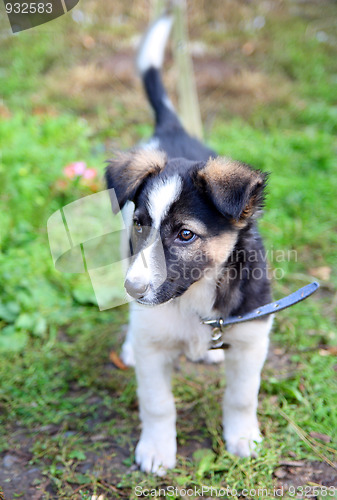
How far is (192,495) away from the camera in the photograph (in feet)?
8.05

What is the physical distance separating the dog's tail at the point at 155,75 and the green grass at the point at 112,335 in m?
1.03

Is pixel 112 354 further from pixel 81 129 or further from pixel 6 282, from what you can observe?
pixel 81 129

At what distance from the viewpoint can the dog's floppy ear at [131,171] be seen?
8.20 ft

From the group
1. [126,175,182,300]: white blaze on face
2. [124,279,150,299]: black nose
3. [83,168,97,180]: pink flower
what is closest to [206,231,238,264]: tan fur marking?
[126,175,182,300]: white blaze on face

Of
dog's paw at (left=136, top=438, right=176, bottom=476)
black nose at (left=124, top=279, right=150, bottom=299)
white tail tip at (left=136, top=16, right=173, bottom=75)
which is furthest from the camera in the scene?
white tail tip at (left=136, top=16, right=173, bottom=75)

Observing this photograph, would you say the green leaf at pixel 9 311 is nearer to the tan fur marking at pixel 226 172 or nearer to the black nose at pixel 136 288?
the black nose at pixel 136 288

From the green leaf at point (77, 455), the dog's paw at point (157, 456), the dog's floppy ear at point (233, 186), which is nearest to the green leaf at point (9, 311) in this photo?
the green leaf at point (77, 455)

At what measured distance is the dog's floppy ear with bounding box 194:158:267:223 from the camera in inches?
85.1

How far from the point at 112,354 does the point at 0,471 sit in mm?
1147

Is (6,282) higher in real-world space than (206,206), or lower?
lower

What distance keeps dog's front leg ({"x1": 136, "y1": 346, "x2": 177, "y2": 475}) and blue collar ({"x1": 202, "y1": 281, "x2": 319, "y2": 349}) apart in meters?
0.30

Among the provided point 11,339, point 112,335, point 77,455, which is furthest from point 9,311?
point 77,455

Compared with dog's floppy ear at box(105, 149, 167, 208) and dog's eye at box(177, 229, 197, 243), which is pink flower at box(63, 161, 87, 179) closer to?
dog's floppy ear at box(105, 149, 167, 208)

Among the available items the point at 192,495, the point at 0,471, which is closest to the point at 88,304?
the point at 0,471
